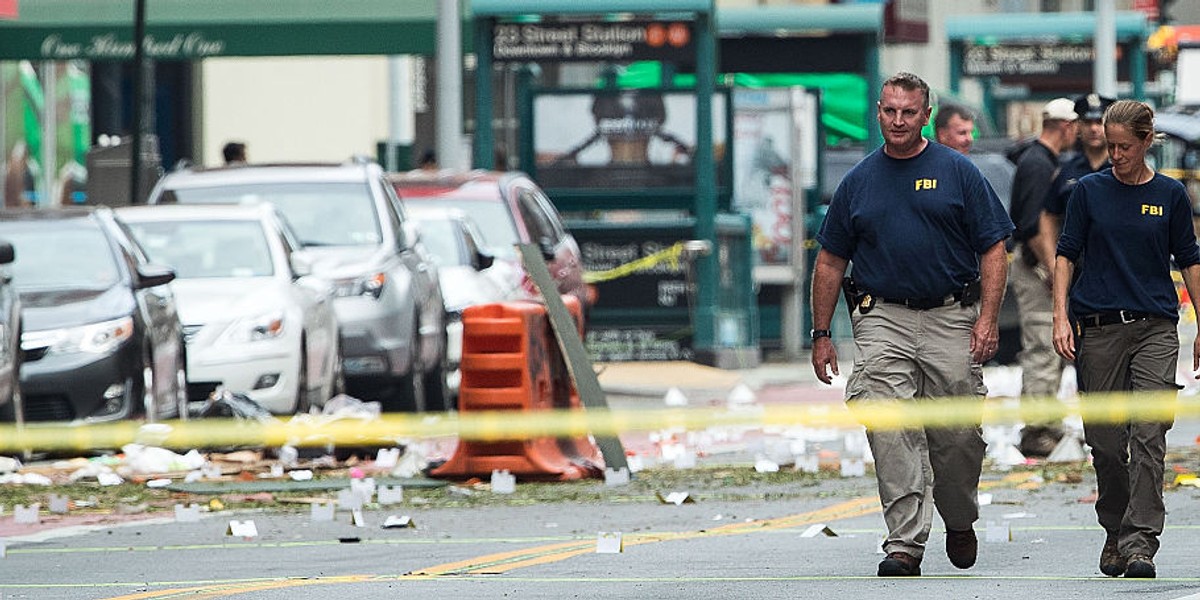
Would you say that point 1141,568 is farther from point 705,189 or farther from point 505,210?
→ point 705,189

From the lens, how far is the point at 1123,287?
33.2 ft

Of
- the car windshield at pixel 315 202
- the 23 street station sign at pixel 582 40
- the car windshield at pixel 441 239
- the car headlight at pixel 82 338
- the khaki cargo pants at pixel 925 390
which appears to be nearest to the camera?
the khaki cargo pants at pixel 925 390

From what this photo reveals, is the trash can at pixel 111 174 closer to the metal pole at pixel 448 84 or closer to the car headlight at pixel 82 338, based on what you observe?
the metal pole at pixel 448 84

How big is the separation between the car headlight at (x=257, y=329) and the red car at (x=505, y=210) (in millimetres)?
3986

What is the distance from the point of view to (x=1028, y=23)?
37.0m

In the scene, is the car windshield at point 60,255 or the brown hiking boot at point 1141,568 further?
the car windshield at point 60,255

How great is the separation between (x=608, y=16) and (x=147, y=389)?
403 inches

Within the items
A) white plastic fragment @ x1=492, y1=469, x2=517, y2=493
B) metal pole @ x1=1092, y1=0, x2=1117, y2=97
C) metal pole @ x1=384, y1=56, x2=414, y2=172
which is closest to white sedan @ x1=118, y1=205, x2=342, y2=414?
white plastic fragment @ x1=492, y1=469, x2=517, y2=493

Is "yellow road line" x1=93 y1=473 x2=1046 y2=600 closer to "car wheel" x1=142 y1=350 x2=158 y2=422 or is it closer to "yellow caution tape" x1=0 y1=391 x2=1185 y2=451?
"yellow caution tape" x1=0 y1=391 x2=1185 y2=451

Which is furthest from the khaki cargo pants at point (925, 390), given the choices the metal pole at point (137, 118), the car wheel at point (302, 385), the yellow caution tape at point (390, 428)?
the metal pole at point (137, 118)

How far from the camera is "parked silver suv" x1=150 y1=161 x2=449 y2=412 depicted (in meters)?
18.8

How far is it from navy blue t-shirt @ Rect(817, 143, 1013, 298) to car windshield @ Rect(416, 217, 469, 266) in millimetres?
11224

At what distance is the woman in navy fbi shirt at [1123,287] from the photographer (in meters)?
10.0

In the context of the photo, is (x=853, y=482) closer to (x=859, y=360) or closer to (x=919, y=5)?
(x=859, y=360)
